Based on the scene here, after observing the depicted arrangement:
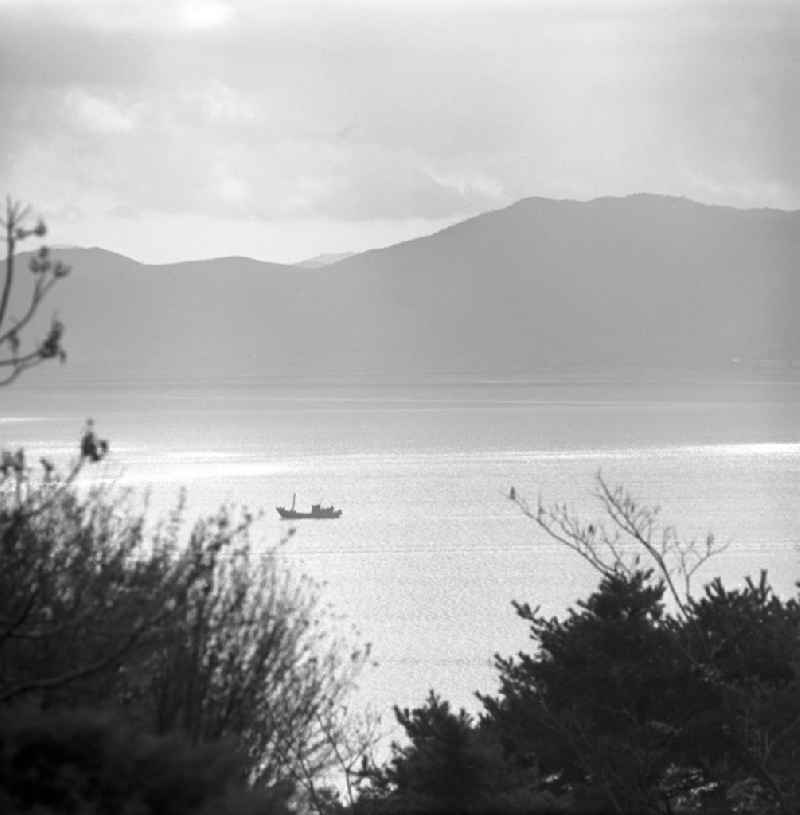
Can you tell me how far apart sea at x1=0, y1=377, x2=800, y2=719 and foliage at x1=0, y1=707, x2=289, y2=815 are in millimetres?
4047

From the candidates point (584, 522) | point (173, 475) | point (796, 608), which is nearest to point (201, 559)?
point (796, 608)

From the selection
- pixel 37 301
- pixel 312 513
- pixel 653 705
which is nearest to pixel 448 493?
pixel 312 513

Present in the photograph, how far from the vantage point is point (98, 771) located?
219 inches

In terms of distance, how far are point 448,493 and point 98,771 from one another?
99729 mm

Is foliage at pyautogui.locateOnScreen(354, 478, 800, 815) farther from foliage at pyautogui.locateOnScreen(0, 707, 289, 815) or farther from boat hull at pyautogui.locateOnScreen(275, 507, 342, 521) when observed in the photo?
boat hull at pyautogui.locateOnScreen(275, 507, 342, 521)

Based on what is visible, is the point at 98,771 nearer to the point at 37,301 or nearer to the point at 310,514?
the point at 37,301

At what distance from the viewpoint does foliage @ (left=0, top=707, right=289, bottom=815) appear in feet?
18.0

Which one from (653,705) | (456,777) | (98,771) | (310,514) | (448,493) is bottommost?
(310,514)

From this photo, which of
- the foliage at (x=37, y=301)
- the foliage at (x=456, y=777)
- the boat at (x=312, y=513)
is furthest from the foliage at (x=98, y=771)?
the boat at (x=312, y=513)

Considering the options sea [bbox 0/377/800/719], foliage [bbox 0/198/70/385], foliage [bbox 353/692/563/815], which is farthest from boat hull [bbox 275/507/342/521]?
foliage [bbox 0/198/70/385]

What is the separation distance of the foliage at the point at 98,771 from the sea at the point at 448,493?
405cm

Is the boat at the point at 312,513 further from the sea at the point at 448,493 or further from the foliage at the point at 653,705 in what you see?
the foliage at the point at 653,705

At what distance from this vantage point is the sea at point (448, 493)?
56219 millimetres

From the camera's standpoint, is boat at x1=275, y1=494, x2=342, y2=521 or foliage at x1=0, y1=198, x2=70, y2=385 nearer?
foliage at x1=0, y1=198, x2=70, y2=385
